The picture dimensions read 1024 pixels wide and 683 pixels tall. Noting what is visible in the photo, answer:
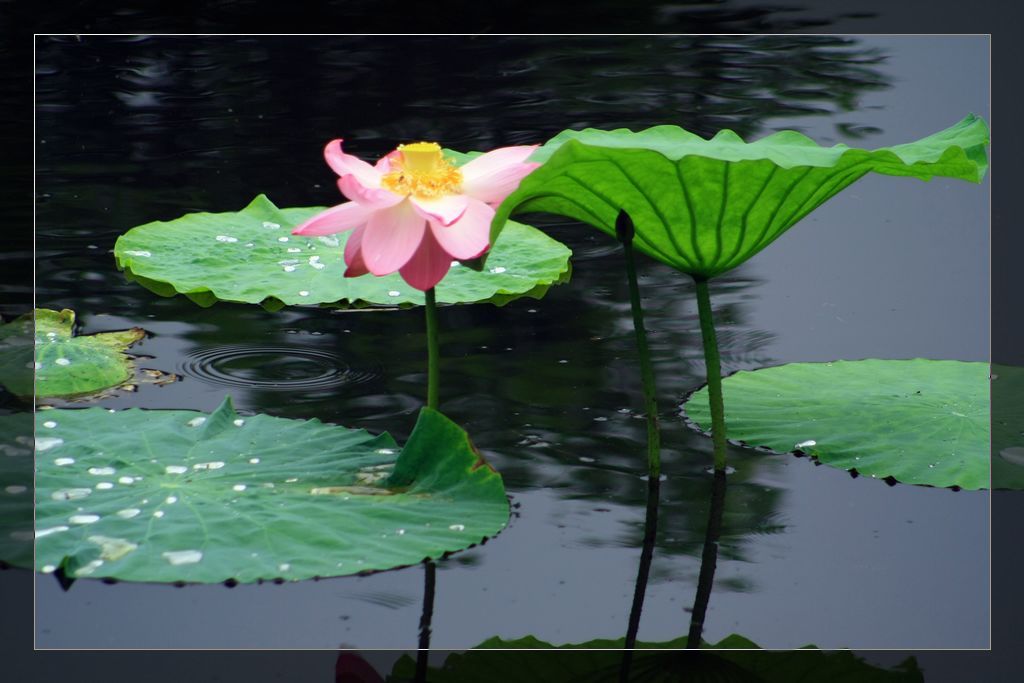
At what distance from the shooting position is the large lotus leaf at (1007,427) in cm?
122

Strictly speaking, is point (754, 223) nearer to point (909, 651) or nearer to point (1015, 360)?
point (909, 651)

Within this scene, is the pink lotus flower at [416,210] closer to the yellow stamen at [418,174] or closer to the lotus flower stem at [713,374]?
the yellow stamen at [418,174]

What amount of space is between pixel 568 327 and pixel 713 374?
1.43ft

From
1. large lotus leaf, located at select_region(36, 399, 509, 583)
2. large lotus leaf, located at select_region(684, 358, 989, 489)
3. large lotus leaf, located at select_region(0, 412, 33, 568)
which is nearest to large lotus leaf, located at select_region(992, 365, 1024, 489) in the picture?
large lotus leaf, located at select_region(684, 358, 989, 489)

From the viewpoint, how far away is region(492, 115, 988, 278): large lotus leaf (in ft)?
3.24

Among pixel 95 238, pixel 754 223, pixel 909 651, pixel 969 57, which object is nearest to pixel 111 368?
pixel 95 238

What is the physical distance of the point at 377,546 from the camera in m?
0.98

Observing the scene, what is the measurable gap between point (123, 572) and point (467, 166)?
481mm

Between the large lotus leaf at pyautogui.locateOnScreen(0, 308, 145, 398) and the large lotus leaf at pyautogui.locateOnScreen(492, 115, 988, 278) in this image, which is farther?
the large lotus leaf at pyautogui.locateOnScreen(0, 308, 145, 398)

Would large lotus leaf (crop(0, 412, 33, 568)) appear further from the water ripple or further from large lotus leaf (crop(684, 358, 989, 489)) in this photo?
large lotus leaf (crop(684, 358, 989, 489))

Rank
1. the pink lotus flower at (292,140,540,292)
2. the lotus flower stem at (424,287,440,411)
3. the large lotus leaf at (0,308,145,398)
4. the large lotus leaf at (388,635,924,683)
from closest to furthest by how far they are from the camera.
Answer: the large lotus leaf at (388,635,924,683)
the pink lotus flower at (292,140,540,292)
the lotus flower stem at (424,287,440,411)
the large lotus leaf at (0,308,145,398)

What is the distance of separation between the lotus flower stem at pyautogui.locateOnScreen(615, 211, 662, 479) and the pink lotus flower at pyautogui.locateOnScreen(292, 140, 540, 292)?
0.37ft

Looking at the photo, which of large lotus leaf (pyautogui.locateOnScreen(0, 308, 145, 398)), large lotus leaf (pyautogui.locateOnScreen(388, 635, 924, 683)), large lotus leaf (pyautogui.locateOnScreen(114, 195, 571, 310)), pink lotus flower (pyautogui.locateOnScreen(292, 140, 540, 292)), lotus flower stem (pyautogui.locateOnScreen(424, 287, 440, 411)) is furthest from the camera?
large lotus leaf (pyautogui.locateOnScreen(114, 195, 571, 310))

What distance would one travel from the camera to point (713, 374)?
121 cm
